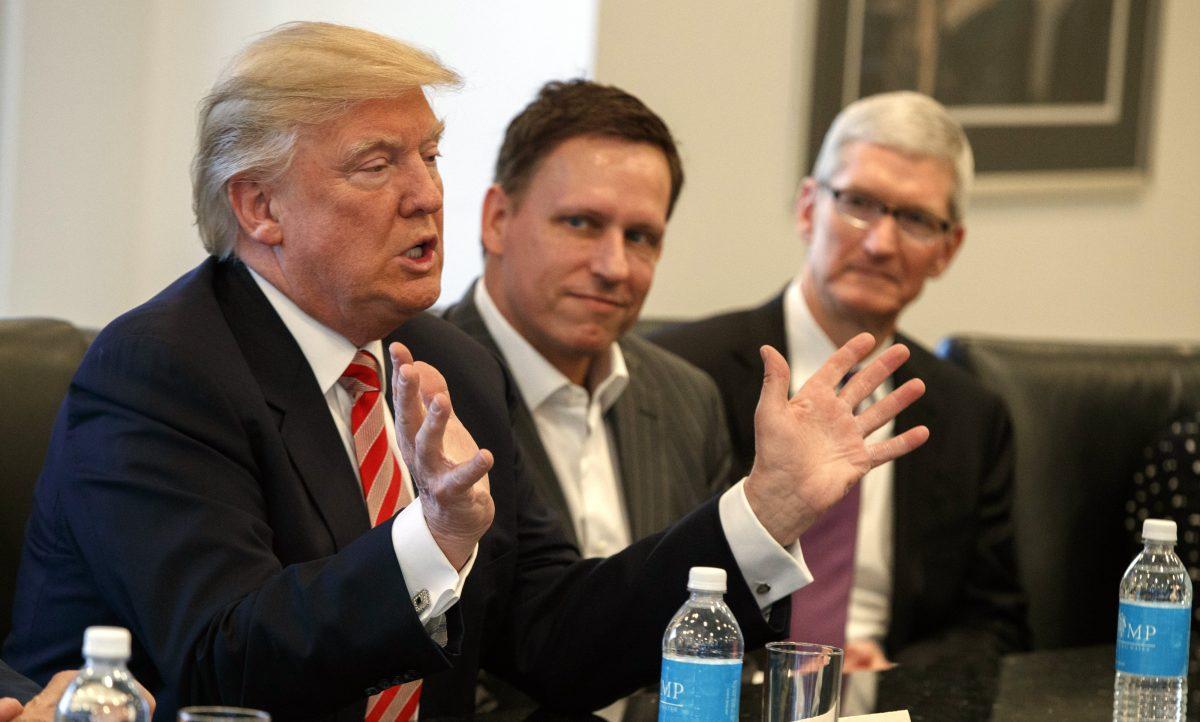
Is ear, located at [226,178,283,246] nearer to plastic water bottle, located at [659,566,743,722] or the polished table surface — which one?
the polished table surface

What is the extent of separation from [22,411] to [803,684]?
1.33m

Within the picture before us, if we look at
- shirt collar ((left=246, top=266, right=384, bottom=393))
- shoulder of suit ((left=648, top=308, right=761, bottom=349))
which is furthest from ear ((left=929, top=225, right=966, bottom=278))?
shirt collar ((left=246, top=266, right=384, bottom=393))

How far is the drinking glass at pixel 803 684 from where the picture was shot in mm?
1560

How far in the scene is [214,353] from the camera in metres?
1.90

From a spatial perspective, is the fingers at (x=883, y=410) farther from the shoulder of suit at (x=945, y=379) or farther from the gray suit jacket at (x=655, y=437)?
the shoulder of suit at (x=945, y=379)

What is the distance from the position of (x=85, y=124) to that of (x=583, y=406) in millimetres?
1488

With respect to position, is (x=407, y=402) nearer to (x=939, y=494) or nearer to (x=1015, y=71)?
(x=939, y=494)

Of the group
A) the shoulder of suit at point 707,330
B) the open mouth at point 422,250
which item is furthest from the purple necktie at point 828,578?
the open mouth at point 422,250

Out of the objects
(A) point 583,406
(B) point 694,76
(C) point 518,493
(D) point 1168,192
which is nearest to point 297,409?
(C) point 518,493

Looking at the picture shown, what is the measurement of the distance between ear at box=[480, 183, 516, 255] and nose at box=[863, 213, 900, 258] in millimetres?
921

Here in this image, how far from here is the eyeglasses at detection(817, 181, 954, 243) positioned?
3.41 m

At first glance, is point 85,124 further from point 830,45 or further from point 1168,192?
point 1168,192

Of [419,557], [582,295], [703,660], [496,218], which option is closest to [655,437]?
[582,295]

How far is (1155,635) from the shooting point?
2033 millimetres
